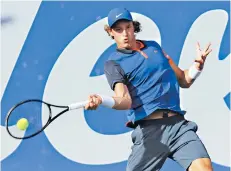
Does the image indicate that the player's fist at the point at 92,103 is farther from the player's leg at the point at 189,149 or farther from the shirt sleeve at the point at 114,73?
the player's leg at the point at 189,149

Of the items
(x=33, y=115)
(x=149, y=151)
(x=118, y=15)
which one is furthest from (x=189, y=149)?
(x=33, y=115)

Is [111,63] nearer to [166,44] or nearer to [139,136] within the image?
[139,136]

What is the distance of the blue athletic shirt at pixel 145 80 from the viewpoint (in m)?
4.69

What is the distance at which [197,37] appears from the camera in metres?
6.32

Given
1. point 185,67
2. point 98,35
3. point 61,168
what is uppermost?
point 98,35

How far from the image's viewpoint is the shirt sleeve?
466cm

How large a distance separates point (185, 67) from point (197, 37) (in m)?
0.27

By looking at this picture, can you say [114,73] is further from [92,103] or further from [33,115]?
[33,115]

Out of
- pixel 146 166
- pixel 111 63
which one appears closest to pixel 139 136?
pixel 146 166

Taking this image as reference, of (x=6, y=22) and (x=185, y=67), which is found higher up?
(x=6, y=22)

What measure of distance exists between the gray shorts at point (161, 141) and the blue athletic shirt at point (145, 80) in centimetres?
8

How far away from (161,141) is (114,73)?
50 centimetres

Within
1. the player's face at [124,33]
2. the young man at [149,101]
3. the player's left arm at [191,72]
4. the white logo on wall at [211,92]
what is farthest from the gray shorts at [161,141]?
the white logo on wall at [211,92]

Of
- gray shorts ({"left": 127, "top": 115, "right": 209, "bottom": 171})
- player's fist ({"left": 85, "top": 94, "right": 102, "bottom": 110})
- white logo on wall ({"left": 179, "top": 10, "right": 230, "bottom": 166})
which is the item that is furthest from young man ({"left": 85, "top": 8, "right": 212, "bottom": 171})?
white logo on wall ({"left": 179, "top": 10, "right": 230, "bottom": 166})
